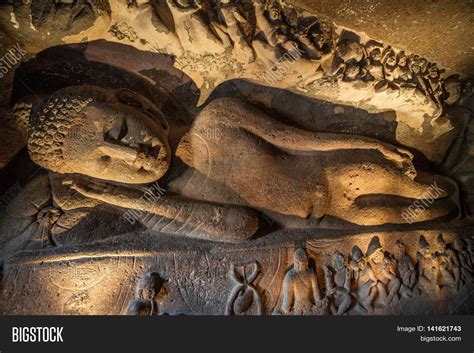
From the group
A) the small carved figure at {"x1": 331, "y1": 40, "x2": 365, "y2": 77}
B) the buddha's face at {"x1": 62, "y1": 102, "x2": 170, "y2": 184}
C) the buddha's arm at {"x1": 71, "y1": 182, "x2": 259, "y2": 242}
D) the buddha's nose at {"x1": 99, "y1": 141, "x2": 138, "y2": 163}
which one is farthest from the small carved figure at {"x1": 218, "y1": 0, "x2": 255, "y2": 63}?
the buddha's arm at {"x1": 71, "y1": 182, "x2": 259, "y2": 242}

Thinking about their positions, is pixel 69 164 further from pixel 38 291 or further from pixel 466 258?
pixel 466 258

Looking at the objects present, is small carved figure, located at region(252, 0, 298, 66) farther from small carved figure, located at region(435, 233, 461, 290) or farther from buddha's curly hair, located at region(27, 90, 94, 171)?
small carved figure, located at region(435, 233, 461, 290)

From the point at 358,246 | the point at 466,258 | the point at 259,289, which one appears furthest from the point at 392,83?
the point at 259,289

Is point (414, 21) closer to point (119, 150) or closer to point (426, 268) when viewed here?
point (426, 268)

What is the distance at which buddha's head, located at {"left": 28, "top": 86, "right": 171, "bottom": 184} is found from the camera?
2.13m

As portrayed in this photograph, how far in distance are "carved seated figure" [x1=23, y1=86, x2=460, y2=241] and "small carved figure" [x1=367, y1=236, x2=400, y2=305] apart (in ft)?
0.72

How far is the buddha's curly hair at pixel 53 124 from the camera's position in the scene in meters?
2.12

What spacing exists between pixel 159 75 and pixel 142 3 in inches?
19.4

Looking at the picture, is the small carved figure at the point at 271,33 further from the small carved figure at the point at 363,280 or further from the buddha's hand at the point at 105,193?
the small carved figure at the point at 363,280

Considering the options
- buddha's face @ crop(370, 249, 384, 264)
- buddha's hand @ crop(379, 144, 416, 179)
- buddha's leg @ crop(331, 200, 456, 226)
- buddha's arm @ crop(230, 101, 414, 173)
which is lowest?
buddha's face @ crop(370, 249, 384, 264)

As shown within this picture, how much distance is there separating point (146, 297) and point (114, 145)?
97 centimetres

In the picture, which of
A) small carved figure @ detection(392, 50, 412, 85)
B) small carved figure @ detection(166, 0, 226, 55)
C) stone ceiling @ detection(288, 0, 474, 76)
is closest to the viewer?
small carved figure @ detection(166, 0, 226, 55)

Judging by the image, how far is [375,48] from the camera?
242 cm

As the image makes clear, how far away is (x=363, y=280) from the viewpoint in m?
2.29
